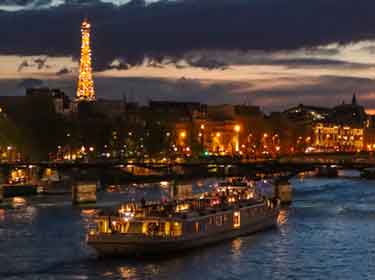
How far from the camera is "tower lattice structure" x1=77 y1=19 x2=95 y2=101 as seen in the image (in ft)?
342

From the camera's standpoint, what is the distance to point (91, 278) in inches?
1215

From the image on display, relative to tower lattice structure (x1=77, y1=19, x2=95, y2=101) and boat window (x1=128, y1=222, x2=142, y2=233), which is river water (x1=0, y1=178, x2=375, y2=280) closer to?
boat window (x1=128, y1=222, x2=142, y2=233)

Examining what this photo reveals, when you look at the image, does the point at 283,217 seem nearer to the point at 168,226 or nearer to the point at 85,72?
the point at 168,226

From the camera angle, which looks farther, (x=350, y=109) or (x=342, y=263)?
(x=350, y=109)

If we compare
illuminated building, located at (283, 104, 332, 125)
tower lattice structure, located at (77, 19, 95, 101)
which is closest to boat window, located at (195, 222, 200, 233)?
tower lattice structure, located at (77, 19, 95, 101)

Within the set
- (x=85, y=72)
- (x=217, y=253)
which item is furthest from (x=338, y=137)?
(x=217, y=253)

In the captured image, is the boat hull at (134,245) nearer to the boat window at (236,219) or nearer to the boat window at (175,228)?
the boat window at (175,228)

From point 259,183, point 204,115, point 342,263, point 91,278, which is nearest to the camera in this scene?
point 91,278

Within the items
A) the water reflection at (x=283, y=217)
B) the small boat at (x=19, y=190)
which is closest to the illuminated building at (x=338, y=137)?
the small boat at (x=19, y=190)

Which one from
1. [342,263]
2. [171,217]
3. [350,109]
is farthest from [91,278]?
[350,109]

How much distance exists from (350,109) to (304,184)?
112 meters

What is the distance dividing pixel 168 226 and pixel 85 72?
237 ft

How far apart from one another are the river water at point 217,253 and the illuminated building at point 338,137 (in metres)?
100

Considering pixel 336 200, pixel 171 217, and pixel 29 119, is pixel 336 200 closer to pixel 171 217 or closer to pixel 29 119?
pixel 171 217
